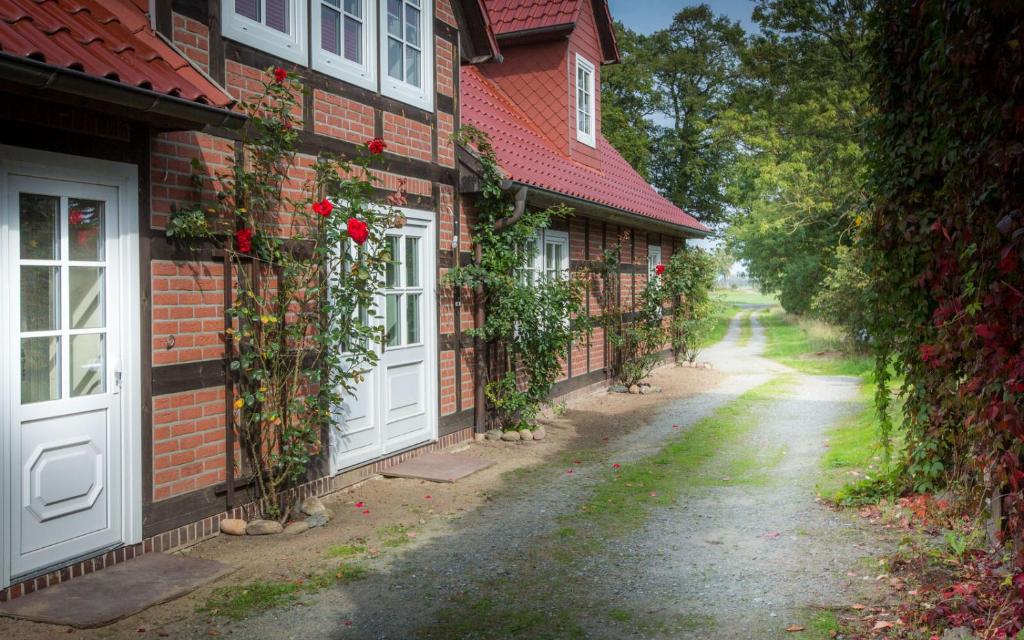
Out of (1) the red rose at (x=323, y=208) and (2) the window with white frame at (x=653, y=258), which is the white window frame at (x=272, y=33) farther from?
(2) the window with white frame at (x=653, y=258)

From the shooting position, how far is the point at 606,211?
11766mm

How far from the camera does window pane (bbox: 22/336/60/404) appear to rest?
4531mm

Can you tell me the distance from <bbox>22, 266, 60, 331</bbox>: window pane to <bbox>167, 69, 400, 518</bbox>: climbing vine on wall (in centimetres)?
85

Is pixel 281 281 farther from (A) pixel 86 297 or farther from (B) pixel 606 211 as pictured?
(B) pixel 606 211

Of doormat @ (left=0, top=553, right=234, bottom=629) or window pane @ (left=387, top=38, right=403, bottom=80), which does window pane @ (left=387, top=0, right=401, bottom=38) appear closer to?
window pane @ (left=387, top=38, right=403, bottom=80)

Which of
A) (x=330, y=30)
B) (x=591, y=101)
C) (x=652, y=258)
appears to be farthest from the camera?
(x=652, y=258)

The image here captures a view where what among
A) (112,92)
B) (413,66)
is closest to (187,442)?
(112,92)

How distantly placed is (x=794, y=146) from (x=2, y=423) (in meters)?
18.4

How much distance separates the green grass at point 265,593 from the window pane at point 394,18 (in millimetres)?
5017

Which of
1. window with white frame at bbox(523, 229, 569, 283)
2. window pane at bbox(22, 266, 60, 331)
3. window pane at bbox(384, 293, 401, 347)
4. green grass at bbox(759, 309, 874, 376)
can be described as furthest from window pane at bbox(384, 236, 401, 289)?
green grass at bbox(759, 309, 874, 376)

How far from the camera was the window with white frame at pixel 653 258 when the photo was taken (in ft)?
51.4

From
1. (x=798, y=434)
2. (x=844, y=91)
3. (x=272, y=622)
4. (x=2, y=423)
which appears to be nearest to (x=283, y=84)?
(x=2, y=423)

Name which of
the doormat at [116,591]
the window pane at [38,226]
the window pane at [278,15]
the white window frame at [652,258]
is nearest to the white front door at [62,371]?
the window pane at [38,226]

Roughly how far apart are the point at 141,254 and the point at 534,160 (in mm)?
6583
